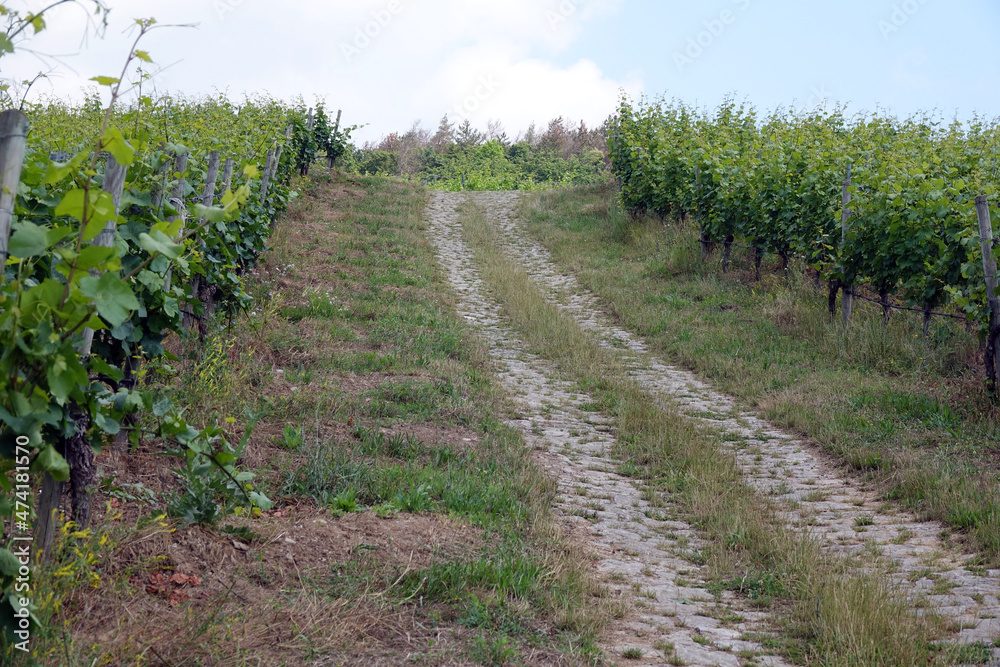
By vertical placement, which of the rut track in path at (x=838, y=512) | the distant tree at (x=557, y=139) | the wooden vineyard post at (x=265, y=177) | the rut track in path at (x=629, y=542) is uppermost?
the distant tree at (x=557, y=139)

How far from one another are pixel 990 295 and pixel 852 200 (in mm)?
3403

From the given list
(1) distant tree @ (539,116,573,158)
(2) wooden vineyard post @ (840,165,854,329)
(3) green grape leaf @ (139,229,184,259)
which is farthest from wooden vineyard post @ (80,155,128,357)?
(1) distant tree @ (539,116,573,158)

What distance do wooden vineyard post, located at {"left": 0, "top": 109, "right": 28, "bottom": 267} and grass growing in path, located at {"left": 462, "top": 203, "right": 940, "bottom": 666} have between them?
342cm

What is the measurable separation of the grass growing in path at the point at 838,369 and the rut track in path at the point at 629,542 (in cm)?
168

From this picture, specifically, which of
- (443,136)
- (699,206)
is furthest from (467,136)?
(699,206)

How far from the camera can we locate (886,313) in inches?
346

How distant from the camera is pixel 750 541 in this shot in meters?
4.32

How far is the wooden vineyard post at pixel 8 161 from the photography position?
209cm

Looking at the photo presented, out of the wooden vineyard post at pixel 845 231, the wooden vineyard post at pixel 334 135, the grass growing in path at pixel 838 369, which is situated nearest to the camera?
the grass growing in path at pixel 838 369

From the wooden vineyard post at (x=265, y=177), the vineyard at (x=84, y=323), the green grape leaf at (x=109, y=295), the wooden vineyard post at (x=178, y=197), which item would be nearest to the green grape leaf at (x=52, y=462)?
the vineyard at (x=84, y=323)

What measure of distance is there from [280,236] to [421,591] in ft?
34.3

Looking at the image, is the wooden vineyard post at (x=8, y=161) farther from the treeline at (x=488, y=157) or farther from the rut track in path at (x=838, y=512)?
the treeline at (x=488, y=157)

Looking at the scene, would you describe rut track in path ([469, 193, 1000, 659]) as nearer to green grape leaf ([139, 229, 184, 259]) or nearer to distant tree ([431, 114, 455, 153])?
green grape leaf ([139, 229, 184, 259])

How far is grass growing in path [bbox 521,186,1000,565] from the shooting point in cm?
510
